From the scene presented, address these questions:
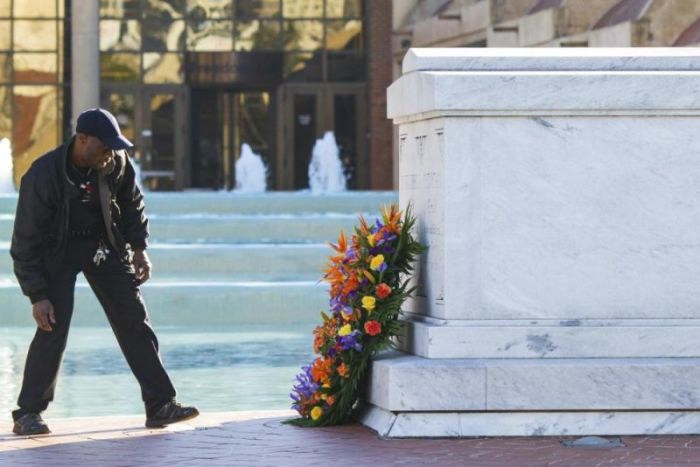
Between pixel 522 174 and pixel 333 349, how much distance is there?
4.27 ft

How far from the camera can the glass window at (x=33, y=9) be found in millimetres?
46188

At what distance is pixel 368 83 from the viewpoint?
46.1m

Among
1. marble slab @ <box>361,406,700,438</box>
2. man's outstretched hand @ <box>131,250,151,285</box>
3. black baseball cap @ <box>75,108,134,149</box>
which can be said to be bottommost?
marble slab @ <box>361,406,700,438</box>

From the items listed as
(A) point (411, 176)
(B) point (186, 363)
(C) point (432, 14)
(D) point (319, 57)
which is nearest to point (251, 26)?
(D) point (319, 57)

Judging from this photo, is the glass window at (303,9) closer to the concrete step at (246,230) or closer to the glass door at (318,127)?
the glass door at (318,127)

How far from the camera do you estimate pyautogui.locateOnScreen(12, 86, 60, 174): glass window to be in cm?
4603

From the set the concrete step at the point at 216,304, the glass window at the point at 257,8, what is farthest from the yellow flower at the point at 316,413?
the glass window at the point at 257,8

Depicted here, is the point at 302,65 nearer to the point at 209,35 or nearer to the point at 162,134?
the point at 209,35

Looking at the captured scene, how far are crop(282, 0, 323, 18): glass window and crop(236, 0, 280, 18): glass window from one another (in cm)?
24

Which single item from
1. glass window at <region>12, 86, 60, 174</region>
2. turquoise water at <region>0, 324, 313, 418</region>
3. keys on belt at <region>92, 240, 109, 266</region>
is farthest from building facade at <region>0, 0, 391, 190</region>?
keys on belt at <region>92, 240, 109, 266</region>

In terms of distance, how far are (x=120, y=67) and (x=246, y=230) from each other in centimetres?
2572

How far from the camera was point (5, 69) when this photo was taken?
151 ft

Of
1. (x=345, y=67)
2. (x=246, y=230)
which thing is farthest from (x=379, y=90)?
(x=246, y=230)

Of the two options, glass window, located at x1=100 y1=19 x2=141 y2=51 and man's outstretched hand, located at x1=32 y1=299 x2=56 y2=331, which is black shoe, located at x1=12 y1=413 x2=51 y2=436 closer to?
man's outstretched hand, located at x1=32 y1=299 x2=56 y2=331
